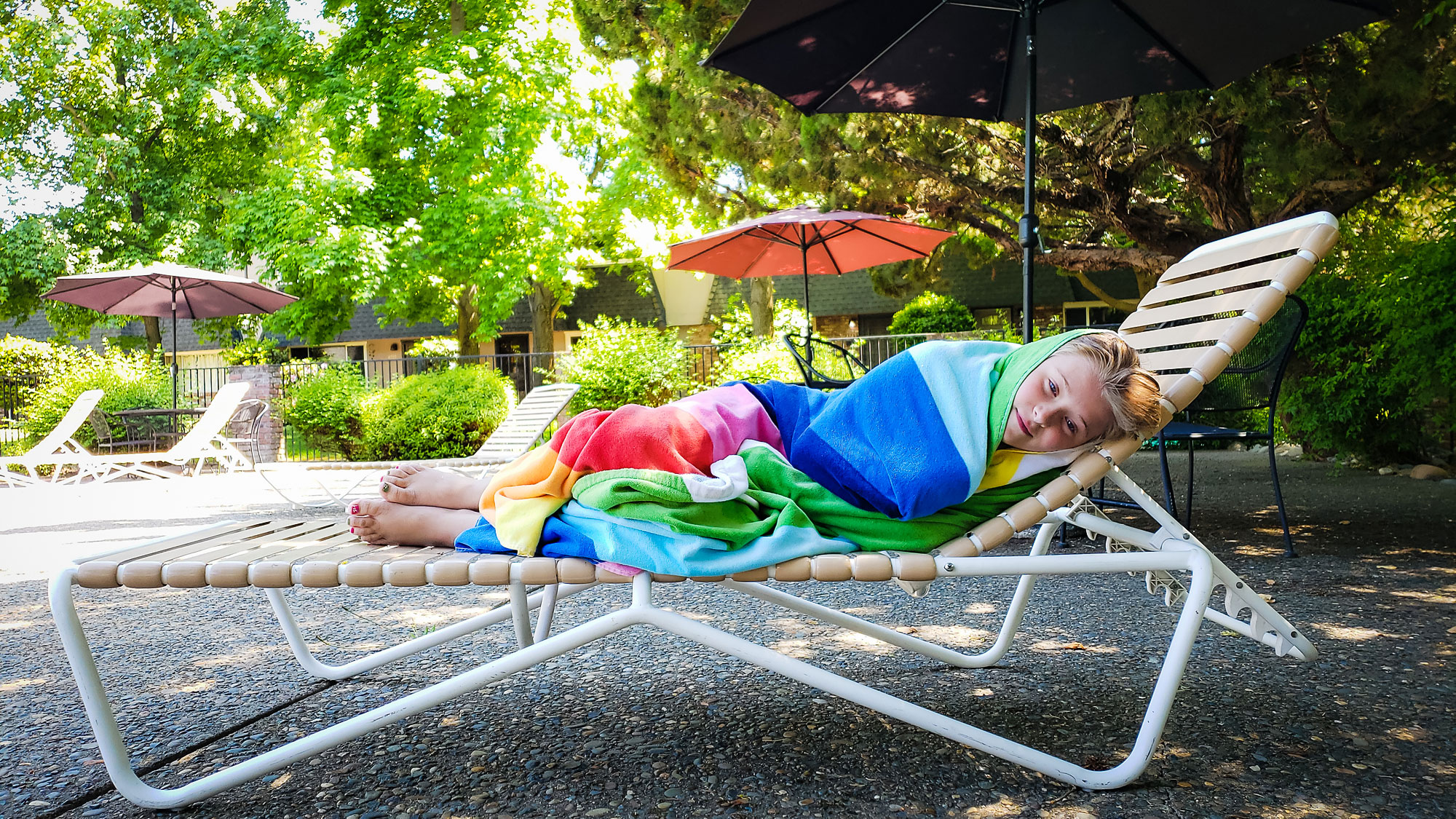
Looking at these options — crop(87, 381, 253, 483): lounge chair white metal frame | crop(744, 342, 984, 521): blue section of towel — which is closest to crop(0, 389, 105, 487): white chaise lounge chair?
crop(87, 381, 253, 483): lounge chair white metal frame

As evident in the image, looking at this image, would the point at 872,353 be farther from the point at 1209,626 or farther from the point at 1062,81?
the point at 1209,626

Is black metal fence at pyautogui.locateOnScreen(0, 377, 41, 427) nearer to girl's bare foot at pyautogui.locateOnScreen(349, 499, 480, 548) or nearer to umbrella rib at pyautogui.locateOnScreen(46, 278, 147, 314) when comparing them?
umbrella rib at pyautogui.locateOnScreen(46, 278, 147, 314)

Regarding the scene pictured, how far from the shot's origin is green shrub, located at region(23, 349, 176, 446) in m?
12.1

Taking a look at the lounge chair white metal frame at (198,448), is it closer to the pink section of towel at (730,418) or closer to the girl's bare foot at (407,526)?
the girl's bare foot at (407,526)

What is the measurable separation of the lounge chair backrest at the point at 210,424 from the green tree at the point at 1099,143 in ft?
14.7

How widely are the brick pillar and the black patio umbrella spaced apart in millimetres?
9013

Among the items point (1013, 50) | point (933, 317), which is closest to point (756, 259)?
point (1013, 50)

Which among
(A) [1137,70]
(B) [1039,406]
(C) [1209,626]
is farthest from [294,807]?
(A) [1137,70]

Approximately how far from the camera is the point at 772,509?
172cm

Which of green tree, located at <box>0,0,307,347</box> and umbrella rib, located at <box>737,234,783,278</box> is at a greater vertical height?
green tree, located at <box>0,0,307,347</box>

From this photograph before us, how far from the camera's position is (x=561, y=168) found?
597 inches

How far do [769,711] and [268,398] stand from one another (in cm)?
1072

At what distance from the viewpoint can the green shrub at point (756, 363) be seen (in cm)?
1009

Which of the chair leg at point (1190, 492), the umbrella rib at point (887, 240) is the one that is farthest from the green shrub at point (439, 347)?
the chair leg at point (1190, 492)
